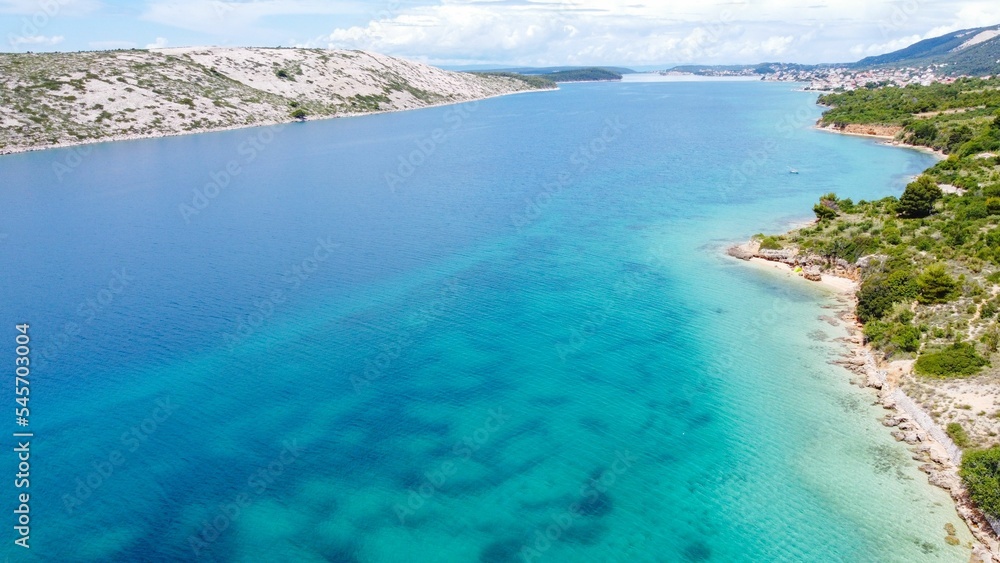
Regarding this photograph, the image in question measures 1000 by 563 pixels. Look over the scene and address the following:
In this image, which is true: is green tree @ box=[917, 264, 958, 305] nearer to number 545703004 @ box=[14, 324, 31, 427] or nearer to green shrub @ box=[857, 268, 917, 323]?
green shrub @ box=[857, 268, 917, 323]

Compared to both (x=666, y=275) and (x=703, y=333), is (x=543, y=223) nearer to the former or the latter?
(x=666, y=275)

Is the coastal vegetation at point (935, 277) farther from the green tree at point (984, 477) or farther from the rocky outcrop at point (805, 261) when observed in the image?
the green tree at point (984, 477)

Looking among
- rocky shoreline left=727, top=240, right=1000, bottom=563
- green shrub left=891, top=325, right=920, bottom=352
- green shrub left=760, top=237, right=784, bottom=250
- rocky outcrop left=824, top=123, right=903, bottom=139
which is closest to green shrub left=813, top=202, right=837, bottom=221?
green shrub left=760, top=237, right=784, bottom=250

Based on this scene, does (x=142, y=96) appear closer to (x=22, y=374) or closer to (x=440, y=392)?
(x=22, y=374)

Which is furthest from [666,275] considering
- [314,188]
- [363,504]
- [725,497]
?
[314,188]

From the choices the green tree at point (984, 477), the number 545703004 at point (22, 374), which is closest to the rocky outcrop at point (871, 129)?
the green tree at point (984, 477)

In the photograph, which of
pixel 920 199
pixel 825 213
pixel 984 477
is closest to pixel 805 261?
pixel 825 213
